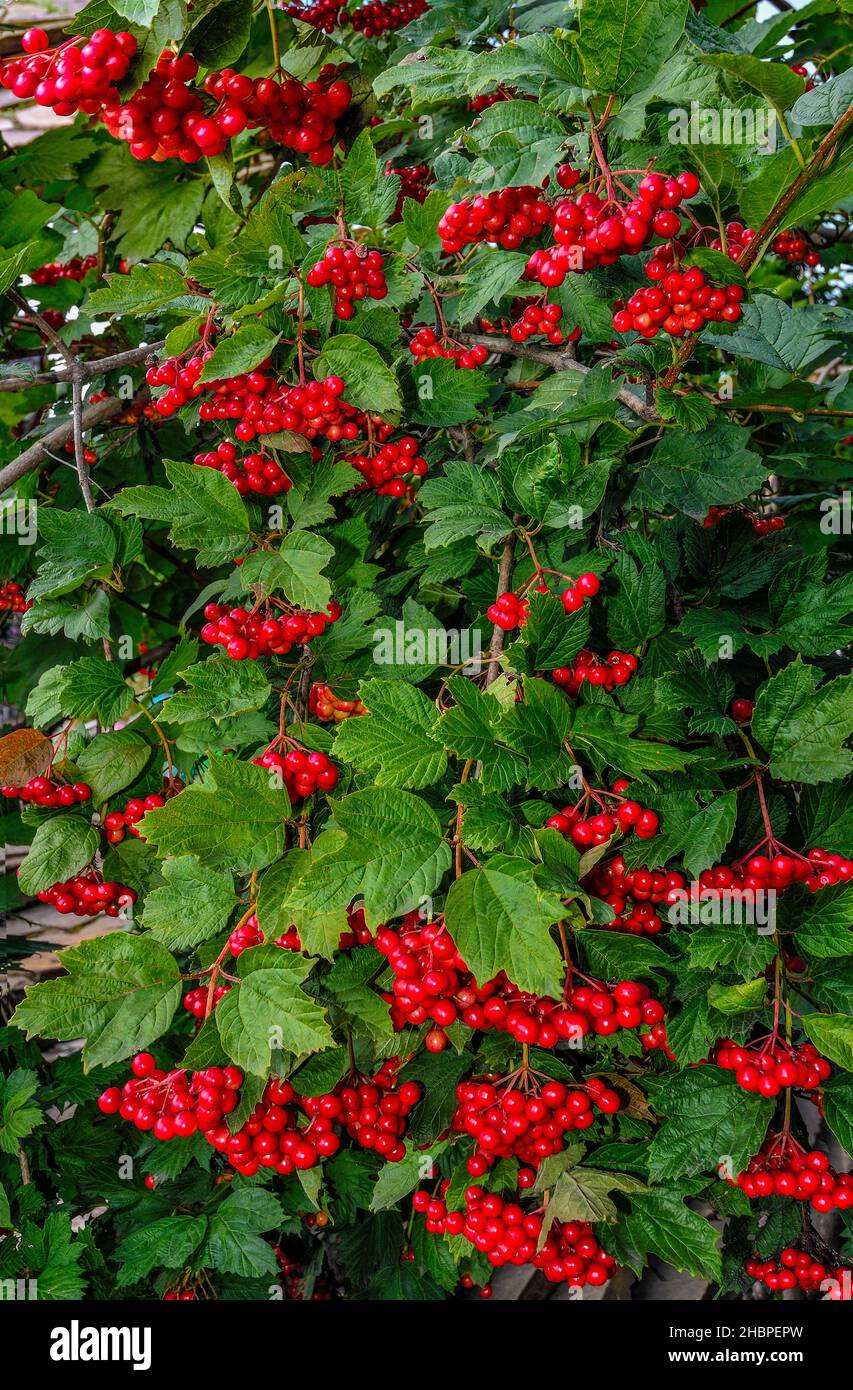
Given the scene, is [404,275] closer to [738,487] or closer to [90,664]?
[738,487]

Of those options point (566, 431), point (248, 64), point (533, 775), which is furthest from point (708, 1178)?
point (248, 64)

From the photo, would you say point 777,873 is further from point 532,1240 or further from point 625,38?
point 625,38

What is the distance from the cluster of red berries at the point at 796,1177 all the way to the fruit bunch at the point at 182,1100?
0.68m

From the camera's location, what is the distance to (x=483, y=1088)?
1.27 meters

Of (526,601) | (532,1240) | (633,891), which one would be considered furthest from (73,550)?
(532,1240)

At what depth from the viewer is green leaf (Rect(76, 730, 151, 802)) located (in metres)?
1.57

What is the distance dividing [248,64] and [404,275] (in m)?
1.06

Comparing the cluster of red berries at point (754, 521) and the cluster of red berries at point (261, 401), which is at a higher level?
the cluster of red berries at point (261, 401)

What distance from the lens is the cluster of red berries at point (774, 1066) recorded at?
1183 mm

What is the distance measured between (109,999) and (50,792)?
38 cm

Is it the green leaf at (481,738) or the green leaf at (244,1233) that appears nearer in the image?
the green leaf at (481,738)

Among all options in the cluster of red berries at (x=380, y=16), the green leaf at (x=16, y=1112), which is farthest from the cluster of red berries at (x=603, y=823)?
the cluster of red berries at (x=380, y=16)

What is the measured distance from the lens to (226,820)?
49.9 inches

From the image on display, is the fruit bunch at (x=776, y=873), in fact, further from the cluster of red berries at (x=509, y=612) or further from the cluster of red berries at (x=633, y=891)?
the cluster of red berries at (x=509, y=612)
